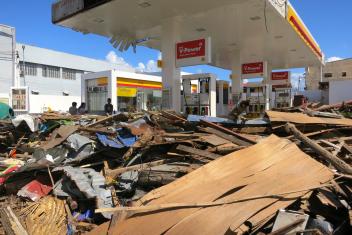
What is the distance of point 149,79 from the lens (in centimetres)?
2567

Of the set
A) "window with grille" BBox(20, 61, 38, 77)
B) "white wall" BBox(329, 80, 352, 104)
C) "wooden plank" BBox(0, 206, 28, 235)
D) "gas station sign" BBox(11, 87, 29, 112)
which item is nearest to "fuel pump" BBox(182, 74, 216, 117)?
"gas station sign" BBox(11, 87, 29, 112)

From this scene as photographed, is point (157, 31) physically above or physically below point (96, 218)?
above

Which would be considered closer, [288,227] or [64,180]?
[288,227]

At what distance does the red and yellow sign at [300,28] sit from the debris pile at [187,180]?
7958 mm

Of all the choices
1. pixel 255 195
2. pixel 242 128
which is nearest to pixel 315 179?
pixel 255 195

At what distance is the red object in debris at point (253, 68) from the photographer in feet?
64.7

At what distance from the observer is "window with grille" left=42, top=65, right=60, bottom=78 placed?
4394 centimetres

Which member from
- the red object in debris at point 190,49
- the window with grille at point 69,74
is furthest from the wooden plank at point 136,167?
the window with grille at point 69,74

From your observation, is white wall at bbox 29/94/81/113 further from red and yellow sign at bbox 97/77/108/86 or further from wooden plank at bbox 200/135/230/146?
wooden plank at bbox 200/135/230/146

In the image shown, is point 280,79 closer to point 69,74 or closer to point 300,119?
point 300,119

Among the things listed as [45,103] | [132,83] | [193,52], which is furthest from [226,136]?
[45,103]

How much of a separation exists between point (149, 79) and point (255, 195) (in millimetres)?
22766

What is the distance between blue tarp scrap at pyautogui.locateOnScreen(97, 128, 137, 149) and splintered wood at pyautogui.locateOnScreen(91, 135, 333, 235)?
220 centimetres

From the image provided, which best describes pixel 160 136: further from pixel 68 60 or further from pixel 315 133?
pixel 68 60
